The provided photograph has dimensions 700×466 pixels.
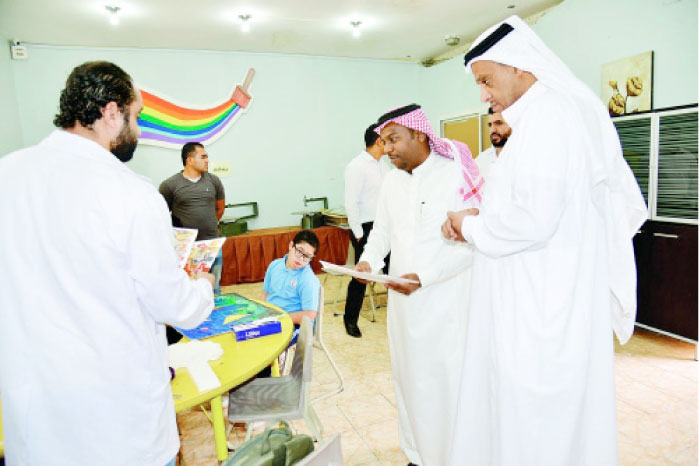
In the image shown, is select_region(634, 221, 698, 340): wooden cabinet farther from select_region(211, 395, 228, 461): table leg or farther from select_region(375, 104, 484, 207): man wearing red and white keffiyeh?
select_region(211, 395, 228, 461): table leg

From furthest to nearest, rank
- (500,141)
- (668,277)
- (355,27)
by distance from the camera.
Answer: (355,27) → (668,277) → (500,141)

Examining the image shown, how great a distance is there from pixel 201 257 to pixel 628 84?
14.2 feet

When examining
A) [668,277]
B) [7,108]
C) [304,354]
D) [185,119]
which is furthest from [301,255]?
[7,108]

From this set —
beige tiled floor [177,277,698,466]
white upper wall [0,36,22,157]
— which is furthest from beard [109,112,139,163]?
white upper wall [0,36,22,157]

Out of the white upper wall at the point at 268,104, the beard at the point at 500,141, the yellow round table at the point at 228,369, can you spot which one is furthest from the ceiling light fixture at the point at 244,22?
the yellow round table at the point at 228,369

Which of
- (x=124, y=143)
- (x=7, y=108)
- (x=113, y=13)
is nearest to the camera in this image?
(x=124, y=143)

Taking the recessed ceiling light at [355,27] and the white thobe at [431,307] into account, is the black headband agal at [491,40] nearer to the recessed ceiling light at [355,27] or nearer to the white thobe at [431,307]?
the white thobe at [431,307]

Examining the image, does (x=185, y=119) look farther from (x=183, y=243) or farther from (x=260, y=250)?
(x=183, y=243)

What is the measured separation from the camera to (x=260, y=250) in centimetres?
609

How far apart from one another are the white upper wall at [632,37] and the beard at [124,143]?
13.9 feet

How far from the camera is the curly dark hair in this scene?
116 cm

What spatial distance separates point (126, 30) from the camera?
516 centimetres

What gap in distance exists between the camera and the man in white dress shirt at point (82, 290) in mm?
1077

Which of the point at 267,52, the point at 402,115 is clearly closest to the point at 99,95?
the point at 402,115
